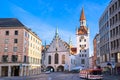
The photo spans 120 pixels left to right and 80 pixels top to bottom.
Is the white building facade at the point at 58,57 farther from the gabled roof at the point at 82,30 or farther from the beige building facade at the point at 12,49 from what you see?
the beige building facade at the point at 12,49

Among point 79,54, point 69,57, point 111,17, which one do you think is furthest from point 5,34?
point 79,54

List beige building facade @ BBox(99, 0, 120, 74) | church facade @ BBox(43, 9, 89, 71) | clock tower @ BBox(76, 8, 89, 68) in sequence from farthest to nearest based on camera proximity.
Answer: clock tower @ BBox(76, 8, 89, 68) < church facade @ BBox(43, 9, 89, 71) < beige building facade @ BBox(99, 0, 120, 74)

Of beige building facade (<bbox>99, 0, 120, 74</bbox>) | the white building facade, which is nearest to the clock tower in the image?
the white building facade

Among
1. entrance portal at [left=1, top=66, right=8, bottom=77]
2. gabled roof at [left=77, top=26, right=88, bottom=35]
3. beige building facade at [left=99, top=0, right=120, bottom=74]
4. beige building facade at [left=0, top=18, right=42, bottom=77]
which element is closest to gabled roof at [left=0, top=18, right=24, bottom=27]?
beige building facade at [left=0, top=18, right=42, bottom=77]

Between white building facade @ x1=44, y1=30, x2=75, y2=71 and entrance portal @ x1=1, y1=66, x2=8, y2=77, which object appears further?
white building facade @ x1=44, y1=30, x2=75, y2=71

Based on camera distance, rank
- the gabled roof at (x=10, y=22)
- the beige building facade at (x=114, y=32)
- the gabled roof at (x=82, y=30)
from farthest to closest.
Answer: the gabled roof at (x=82, y=30) → the gabled roof at (x=10, y=22) → the beige building facade at (x=114, y=32)

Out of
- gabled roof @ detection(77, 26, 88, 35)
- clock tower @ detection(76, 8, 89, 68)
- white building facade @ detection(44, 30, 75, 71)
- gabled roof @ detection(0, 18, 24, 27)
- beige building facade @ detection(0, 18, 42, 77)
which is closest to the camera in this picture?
beige building facade @ detection(0, 18, 42, 77)

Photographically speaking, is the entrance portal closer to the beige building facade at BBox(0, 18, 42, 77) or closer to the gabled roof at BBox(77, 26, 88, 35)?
the beige building facade at BBox(0, 18, 42, 77)

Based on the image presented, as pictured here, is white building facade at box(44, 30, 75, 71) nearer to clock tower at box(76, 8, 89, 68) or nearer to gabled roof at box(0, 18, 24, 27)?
clock tower at box(76, 8, 89, 68)

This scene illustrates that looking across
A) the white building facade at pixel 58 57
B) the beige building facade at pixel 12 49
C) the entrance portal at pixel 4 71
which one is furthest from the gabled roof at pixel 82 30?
the entrance portal at pixel 4 71

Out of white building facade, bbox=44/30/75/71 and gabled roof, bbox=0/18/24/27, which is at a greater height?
gabled roof, bbox=0/18/24/27

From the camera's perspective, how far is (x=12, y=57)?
224 ft

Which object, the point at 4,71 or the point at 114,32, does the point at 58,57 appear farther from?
the point at 114,32

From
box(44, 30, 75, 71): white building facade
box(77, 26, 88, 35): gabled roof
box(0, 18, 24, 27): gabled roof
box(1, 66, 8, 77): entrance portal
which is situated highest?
box(77, 26, 88, 35): gabled roof
